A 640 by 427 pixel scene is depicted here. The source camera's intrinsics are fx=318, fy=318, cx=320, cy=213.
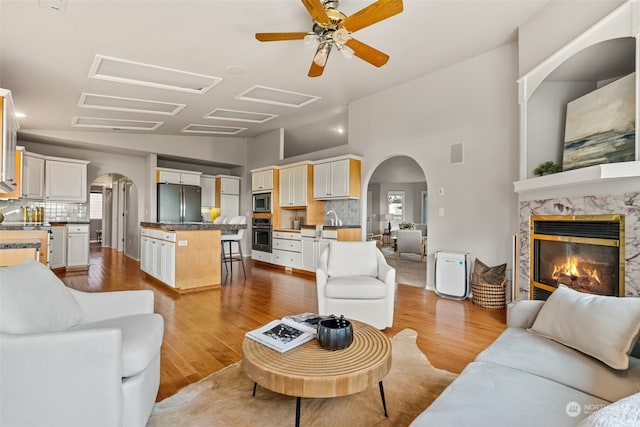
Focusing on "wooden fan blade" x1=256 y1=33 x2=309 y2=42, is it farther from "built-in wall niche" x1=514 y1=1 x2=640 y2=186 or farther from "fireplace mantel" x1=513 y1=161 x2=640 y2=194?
"fireplace mantel" x1=513 y1=161 x2=640 y2=194

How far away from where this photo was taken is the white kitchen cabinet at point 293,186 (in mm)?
6508

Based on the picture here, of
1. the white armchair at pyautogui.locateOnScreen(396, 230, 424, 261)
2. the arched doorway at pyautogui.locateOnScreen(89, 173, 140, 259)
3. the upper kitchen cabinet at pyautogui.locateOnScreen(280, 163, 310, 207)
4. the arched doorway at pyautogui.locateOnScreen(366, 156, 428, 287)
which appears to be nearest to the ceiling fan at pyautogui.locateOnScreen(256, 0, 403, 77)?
the upper kitchen cabinet at pyautogui.locateOnScreen(280, 163, 310, 207)

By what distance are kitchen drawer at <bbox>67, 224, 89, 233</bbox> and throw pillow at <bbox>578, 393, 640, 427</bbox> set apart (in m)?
7.69

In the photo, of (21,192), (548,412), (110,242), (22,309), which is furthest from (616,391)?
(110,242)

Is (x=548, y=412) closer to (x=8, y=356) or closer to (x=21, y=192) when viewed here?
(x=8, y=356)

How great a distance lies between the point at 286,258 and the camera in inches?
258

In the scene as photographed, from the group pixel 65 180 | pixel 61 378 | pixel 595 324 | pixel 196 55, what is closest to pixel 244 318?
pixel 61 378

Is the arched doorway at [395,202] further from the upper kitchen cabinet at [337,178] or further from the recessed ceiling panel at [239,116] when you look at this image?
the recessed ceiling panel at [239,116]

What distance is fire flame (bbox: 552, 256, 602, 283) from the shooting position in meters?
2.68

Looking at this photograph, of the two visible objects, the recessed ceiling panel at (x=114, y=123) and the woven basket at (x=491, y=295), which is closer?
the woven basket at (x=491, y=295)

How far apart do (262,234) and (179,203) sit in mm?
2144

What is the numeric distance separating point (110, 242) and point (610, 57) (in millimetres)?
12055

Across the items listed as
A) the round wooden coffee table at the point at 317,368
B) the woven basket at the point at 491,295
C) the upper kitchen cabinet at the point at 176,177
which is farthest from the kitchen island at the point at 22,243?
the woven basket at the point at 491,295

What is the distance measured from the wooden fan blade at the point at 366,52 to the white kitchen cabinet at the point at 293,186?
346 cm
